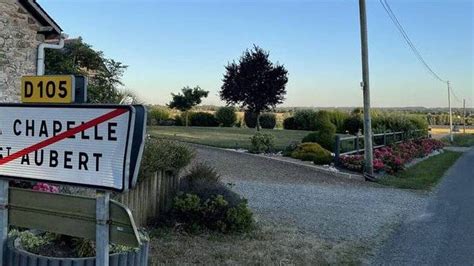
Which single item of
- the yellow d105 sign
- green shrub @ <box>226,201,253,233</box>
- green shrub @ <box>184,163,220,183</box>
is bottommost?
green shrub @ <box>226,201,253,233</box>

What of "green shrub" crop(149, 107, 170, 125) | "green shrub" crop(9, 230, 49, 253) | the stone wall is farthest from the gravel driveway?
"green shrub" crop(149, 107, 170, 125)

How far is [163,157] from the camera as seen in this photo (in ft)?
21.2

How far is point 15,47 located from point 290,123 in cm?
3021

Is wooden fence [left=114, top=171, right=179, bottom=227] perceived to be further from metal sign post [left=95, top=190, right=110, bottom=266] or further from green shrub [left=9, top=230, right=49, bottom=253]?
metal sign post [left=95, top=190, right=110, bottom=266]

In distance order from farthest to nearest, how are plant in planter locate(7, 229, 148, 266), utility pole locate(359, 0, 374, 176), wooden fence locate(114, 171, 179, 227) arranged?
utility pole locate(359, 0, 374, 176) < wooden fence locate(114, 171, 179, 227) < plant in planter locate(7, 229, 148, 266)

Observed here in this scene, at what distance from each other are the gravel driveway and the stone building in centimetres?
510

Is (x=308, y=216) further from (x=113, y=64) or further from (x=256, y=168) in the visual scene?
(x=113, y=64)

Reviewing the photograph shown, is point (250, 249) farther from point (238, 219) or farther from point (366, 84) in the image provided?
point (366, 84)

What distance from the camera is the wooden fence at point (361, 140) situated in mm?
16328

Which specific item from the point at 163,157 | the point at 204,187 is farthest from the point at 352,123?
the point at 163,157

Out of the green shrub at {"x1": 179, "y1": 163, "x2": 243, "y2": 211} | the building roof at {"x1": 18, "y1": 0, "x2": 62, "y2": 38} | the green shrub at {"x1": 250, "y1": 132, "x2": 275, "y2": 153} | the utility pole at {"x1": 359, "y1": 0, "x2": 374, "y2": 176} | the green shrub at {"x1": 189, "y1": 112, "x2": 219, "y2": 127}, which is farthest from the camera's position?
the green shrub at {"x1": 189, "y1": 112, "x2": 219, "y2": 127}

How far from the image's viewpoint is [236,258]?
5.35 m

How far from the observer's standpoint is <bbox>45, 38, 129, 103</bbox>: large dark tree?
16.2m

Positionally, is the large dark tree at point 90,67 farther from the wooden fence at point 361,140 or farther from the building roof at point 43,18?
the wooden fence at point 361,140
